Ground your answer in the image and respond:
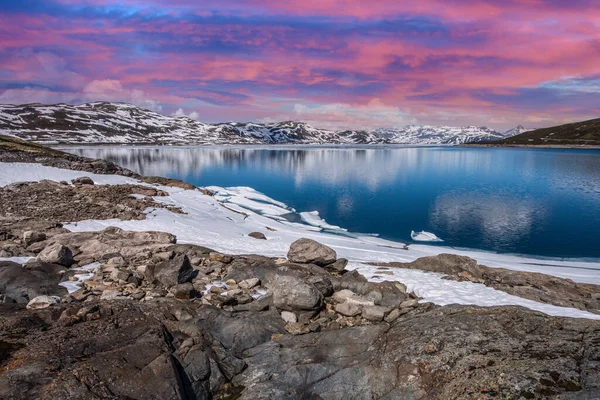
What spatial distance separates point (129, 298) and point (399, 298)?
10024mm

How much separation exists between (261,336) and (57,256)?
33.2ft

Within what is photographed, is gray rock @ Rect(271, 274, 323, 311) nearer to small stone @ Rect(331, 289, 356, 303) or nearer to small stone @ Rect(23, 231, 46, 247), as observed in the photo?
small stone @ Rect(331, 289, 356, 303)

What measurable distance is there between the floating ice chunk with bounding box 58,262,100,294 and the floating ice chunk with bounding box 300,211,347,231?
82.1ft

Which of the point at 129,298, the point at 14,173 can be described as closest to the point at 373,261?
the point at 129,298

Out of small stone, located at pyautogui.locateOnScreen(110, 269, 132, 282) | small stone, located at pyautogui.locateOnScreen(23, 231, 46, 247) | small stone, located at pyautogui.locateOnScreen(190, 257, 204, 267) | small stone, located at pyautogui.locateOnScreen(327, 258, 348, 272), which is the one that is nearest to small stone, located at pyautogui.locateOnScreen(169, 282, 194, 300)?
small stone, located at pyautogui.locateOnScreen(110, 269, 132, 282)

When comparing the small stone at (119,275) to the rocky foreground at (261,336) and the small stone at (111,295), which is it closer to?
the rocky foreground at (261,336)

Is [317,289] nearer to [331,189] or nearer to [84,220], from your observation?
[84,220]

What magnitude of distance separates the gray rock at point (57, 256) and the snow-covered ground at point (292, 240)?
755 centimetres

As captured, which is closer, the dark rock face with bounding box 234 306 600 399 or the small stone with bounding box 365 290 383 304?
the dark rock face with bounding box 234 306 600 399

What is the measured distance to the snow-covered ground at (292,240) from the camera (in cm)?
1425

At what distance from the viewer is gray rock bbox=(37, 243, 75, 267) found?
15.1 meters

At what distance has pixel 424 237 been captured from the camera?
112ft

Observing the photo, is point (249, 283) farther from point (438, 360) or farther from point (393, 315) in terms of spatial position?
point (438, 360)

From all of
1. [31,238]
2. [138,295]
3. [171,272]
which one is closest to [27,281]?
[138,295]
